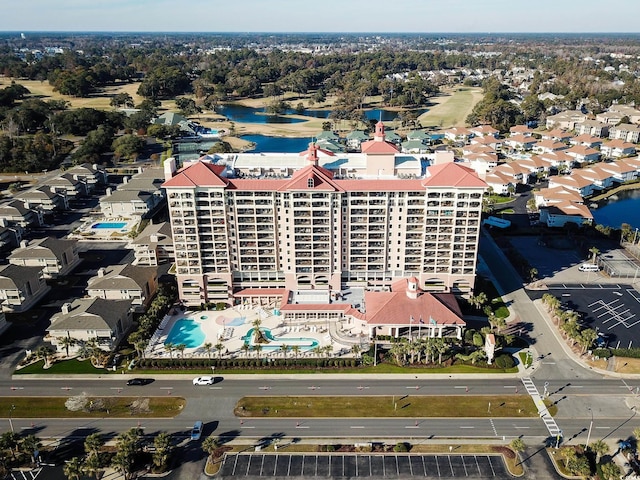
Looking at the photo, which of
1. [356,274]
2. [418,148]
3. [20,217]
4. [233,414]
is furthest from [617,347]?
[20,217]

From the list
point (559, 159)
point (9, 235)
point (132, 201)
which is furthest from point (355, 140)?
point (9, 235)

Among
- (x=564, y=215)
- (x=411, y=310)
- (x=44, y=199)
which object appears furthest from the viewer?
(x=44, y=199)

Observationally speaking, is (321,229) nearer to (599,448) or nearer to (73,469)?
(73,469)

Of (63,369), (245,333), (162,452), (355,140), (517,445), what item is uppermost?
(355,140)

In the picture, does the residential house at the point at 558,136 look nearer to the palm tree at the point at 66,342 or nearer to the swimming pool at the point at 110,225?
the swimming pool at the point at 110,225

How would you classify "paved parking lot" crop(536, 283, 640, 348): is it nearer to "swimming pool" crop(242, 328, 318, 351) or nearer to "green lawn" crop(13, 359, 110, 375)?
"swimming pool" crop(242, 328, 318, 351)
